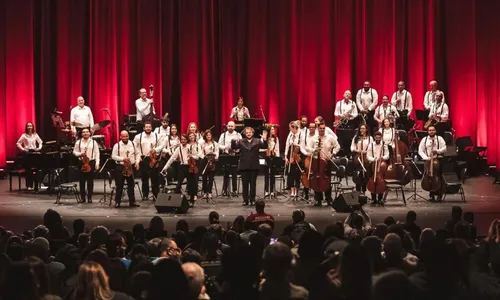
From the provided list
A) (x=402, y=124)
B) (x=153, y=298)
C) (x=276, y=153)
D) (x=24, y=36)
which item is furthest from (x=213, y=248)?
(x=24, y=36)

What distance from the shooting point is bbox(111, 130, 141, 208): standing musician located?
1789 cm

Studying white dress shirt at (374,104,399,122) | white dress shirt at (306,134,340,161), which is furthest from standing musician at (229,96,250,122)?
white dress shirt at (306,134,340,161)

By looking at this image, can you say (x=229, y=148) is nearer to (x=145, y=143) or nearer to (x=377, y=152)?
(x=145, y=143)

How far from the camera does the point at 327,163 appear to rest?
701 inches

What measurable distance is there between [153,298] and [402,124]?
17.4m

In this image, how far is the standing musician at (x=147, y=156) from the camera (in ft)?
61.8

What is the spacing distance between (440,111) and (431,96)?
60 cm

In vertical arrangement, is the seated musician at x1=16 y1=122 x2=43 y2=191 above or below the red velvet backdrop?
below

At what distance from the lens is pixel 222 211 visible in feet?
57.1

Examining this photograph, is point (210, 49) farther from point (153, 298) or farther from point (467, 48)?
point (153, 298)

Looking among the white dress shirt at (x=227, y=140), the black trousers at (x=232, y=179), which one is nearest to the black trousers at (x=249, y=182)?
the black trousers at (x=232, y=179)

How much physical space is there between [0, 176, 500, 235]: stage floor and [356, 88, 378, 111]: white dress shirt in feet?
13.0

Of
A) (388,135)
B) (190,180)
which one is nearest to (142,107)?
(190,180)

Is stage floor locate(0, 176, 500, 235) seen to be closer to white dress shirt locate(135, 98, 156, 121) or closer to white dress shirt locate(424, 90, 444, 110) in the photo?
white dress shirt locate(424, 90, 444, 110)
